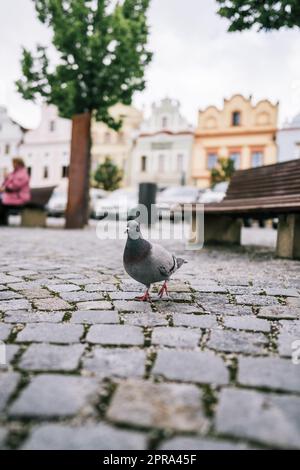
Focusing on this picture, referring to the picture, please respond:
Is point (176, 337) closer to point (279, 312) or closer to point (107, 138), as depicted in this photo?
point (279, 312)

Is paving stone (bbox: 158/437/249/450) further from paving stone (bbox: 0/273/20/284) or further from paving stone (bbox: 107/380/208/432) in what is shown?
paving stone (bbox: 0/273/20/284)

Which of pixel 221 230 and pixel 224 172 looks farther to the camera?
pixel 224 172

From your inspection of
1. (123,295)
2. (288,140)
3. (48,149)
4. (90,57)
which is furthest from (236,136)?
(123,295)

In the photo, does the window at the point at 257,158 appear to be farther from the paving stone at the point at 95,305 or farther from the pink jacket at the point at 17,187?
the paving stone at the point at 95,305

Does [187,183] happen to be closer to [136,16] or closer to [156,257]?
[136,16]

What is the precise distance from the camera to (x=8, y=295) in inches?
111

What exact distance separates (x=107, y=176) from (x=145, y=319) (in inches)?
1164

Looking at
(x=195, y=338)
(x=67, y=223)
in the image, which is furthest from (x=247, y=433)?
(x=67, y=223)

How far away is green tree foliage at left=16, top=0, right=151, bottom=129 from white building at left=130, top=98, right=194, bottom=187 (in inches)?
787

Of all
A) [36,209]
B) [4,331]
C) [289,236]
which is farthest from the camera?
[36,209]

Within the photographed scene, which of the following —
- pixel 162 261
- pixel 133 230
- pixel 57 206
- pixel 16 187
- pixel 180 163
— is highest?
pixel 180 163

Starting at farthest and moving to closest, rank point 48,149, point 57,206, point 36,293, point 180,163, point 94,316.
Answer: point 48,149 → point 180,163 → point 57,206 → point 36,293 → point 94,316

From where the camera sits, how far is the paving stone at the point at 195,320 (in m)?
2.19

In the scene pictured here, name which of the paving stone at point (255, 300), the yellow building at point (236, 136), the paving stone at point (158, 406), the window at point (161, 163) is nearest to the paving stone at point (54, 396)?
the paving stone at point (158, 406)
